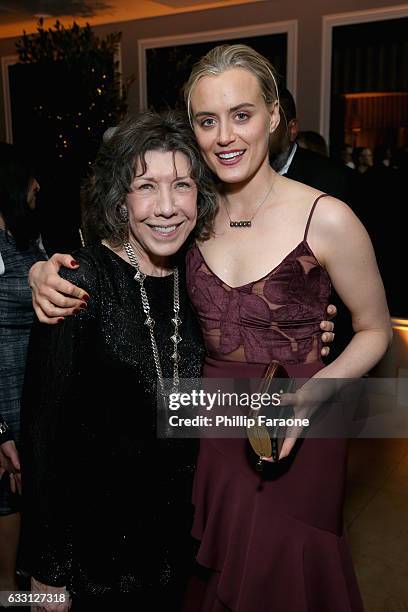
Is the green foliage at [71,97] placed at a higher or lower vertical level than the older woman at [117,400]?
higher

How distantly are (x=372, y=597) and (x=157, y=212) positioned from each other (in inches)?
69.7

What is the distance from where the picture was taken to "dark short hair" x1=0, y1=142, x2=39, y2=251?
6.59 ft

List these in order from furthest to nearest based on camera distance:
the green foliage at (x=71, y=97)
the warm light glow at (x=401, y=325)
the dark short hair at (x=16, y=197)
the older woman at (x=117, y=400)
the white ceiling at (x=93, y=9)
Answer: the white ceiling at (x=93, y=9) → the green foliage at (x=71, y=97) → the warm light glow at (x=401, y=325) → the dark short hair at (x=16, y=197) → the older woman at (x=117, y=400)

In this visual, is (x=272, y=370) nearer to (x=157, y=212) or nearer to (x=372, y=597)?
(x=157, y=212)

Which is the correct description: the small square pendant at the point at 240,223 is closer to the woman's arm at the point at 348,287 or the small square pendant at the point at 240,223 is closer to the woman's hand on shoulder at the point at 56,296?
the woman's arm at the point at 348,287

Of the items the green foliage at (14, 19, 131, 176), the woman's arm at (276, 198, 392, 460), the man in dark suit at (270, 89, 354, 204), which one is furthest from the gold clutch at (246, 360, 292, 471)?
→ the green foliage at (14, 19, 131, 176)

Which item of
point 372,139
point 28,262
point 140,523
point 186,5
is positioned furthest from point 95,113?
point 372,139

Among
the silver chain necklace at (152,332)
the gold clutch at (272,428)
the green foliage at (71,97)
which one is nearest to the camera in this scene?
the gold clutch at (272,428)

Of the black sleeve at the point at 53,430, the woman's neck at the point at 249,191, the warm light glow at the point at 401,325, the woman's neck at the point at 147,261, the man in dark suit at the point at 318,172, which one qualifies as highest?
the man in dark suit at the point at 318,172

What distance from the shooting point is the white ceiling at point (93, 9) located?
676cm

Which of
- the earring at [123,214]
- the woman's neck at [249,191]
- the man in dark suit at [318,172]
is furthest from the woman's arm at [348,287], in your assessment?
the man in dark suit at [318,172]

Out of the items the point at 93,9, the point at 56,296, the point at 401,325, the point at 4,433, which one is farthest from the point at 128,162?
the point at 93,9

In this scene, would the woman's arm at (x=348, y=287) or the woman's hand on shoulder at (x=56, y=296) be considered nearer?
the woman's hand on shoulder at (x=56, y=296)

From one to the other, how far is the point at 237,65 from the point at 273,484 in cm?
95
